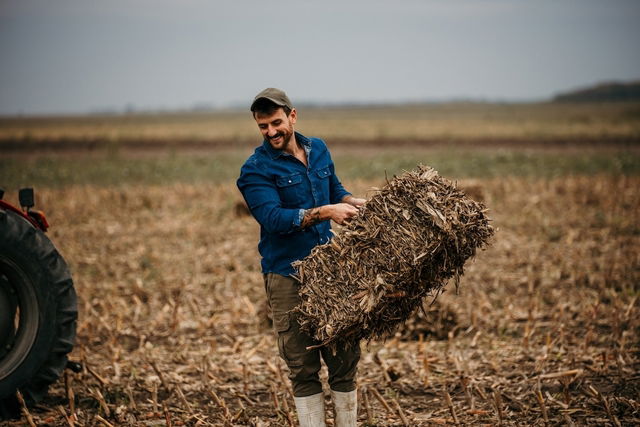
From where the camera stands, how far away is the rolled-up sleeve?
4.13 metres

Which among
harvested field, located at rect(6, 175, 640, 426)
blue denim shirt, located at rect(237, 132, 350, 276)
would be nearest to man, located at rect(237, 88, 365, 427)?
blue denim shirt, located at rect(237, 132, 350, 276)

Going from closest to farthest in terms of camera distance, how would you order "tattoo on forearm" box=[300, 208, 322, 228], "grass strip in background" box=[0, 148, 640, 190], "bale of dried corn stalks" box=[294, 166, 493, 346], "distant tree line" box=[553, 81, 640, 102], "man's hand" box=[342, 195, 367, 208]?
"bale of dried corn stalks" box=[294, 166, 493, 346] < "tattoo on forearm" box=[300, 208, 322, 228] < "man's hand" box=[342, 195, 367, 208] < "grass strip in background" box=[0, 148, 640, 190] < "distant tree line" box=[553, 81, 640, 102]

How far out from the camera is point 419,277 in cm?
419

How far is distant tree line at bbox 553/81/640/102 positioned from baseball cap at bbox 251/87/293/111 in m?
167

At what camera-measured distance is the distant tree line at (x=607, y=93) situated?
157m

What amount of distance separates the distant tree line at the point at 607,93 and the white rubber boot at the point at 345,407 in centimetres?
16687

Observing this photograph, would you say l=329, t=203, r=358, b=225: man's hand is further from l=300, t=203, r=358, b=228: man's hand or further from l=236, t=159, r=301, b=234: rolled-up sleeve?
l=236, t=159, r=301, b=234: rolled-up sleeve

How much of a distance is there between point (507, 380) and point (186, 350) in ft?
11.8

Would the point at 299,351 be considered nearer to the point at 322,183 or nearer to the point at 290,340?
the point at 290,340

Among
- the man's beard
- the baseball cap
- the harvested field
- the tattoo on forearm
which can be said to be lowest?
the harvested field

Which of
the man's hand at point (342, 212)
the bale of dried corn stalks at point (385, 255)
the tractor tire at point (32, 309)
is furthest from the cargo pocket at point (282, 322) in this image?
the tractor tire at point (32, 309)

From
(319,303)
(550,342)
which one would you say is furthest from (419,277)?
(550,342)

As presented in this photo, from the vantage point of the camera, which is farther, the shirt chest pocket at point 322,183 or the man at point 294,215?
the shirt chest pocket at point 322,183

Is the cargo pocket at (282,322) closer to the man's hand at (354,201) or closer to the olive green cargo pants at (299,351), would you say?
the olive green cargo pants at (299,351)
